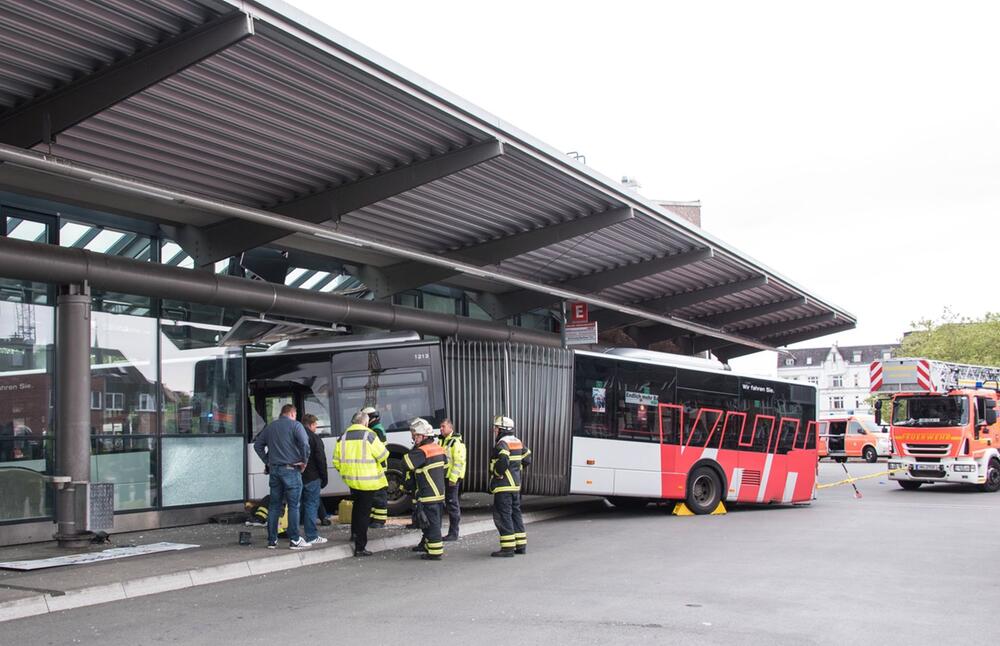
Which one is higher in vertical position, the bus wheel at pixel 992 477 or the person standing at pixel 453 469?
the person standing at pixel 453 469

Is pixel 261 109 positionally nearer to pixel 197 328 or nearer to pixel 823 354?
pixel 197 328

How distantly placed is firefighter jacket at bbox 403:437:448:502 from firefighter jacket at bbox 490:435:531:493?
0.69 metres

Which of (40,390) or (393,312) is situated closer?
(40,390)

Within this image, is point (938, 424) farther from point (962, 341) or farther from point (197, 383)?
point (962, 341)

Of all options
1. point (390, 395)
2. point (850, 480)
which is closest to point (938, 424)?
point (850, 480)

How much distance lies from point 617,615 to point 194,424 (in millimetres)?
9870

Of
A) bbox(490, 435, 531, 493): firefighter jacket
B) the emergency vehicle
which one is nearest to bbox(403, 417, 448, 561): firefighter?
bbox(490, 435, 531, 493): firefighter jacket

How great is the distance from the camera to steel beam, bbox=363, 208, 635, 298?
17000 millimetres

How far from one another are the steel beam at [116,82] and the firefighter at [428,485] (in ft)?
16.4

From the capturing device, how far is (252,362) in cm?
1709

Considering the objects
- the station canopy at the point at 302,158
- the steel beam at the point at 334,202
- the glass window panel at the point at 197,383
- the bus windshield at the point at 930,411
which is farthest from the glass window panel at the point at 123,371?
the bus windshield at the point at 930,411

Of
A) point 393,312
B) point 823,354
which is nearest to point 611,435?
point 393,312

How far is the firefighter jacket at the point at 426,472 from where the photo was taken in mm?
11781

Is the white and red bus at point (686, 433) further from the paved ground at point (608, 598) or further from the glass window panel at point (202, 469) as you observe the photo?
the glass window panel at point (202, 469)
